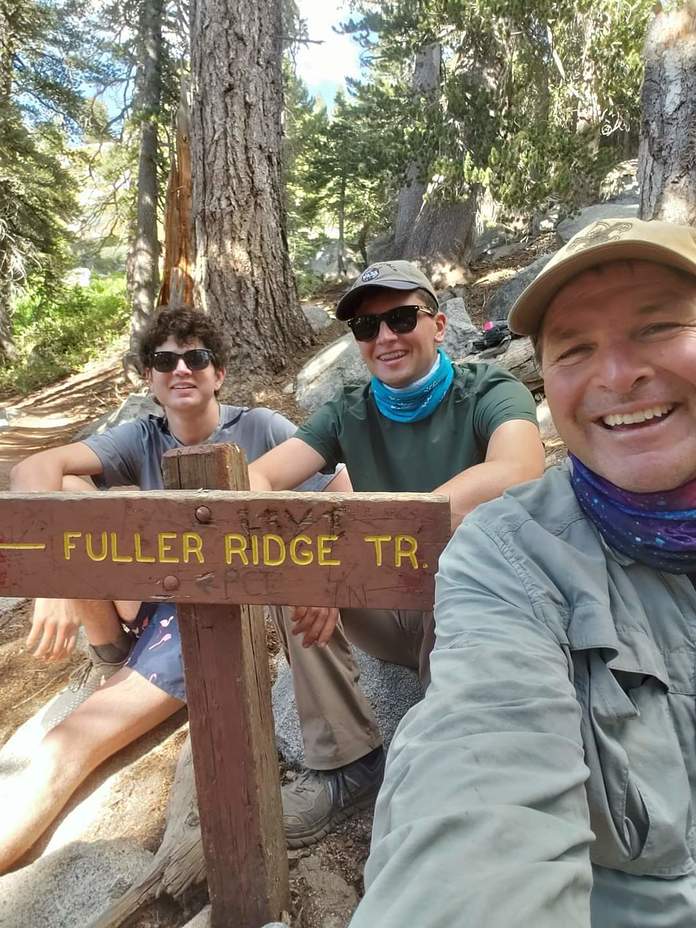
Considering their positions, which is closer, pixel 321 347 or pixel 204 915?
pixel 204 915

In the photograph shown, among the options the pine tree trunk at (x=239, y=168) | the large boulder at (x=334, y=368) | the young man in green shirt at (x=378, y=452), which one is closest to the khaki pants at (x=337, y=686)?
the young man in green shirt at (x=378, y=452)

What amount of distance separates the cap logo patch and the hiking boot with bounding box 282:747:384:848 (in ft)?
6.09

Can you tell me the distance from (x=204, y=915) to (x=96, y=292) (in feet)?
69.6

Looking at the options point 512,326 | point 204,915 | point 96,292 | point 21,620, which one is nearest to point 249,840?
point 204,915

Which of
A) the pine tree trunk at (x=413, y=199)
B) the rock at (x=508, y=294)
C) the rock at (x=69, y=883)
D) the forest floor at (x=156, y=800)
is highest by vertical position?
the pine tree trunk at (x=413, y=199)

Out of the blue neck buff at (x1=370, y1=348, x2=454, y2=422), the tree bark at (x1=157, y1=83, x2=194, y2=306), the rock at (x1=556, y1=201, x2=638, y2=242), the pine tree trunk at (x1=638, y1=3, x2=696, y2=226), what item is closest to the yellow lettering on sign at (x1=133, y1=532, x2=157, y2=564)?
the blue neck buff at (x1=370, y1=348, x2=454, y2=422)

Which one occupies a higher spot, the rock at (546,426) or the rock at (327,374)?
the rock at (327,374)

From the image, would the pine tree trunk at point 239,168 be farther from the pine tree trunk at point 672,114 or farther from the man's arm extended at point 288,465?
the man's arm extended at point 288,465

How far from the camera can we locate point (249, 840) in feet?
5.65

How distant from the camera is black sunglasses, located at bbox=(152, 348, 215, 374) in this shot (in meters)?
2.73

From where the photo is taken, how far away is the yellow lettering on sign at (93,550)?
5.07 feet

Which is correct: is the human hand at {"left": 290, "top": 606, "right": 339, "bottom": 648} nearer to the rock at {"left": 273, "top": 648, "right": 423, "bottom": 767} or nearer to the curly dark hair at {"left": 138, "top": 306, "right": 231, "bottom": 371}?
the rock at {"left": 273, "top": 648, "right": 423, "bottom": 767}

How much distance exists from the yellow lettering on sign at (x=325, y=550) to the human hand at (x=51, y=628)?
1.13m

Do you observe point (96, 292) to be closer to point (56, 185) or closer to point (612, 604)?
point (56, 185)
